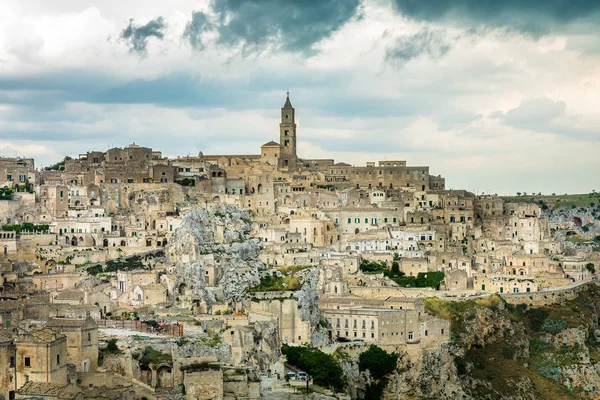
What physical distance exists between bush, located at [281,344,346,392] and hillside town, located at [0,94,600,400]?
9.3 inches

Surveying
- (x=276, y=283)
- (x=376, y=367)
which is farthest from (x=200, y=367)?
(x=276, y=283)

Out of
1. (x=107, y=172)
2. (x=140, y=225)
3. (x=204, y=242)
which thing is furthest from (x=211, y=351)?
(x=107, y=172)

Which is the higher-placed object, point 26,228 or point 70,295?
point 26,228

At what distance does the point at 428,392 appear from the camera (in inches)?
2511

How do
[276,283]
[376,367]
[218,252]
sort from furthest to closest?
[218,252] < [276,283] < [376,367]

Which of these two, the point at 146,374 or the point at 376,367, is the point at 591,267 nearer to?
the point at 376,367

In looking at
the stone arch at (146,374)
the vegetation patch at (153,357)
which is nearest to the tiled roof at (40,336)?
the stone arch at (146,374)

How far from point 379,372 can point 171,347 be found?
58.9 feet

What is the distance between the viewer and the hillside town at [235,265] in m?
45.2

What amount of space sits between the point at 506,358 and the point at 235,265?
1927 centimetres

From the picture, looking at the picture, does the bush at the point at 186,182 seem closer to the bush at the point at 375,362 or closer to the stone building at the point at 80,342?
the bush at the point at 375,362

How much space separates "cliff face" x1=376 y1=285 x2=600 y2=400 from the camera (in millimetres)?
64062

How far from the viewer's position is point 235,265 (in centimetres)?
6625

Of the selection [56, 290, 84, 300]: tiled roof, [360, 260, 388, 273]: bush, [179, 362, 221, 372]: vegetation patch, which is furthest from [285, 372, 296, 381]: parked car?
[360, 260, 388, 273]: bush
